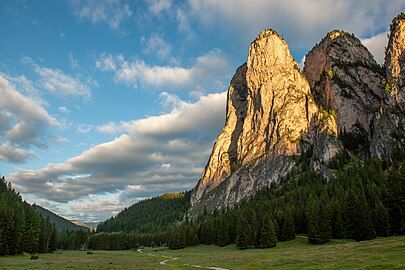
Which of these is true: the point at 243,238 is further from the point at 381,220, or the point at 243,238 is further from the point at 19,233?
the point at 19,233

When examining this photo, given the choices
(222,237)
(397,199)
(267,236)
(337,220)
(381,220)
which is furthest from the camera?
(222,237)

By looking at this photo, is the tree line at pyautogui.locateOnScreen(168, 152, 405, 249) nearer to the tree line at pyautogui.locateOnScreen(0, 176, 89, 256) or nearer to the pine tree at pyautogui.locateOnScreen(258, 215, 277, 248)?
the pine tree at pyautogui.locateOnScreen(258, 215, 277, 248)

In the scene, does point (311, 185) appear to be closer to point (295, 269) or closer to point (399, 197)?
point (399, 197)

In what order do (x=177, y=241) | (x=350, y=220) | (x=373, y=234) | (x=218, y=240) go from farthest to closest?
(x=177, y=241)
(x=218, y=240)
(x=350, y=220)
(x=373, y=234)

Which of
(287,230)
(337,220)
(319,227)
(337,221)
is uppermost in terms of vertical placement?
(337,220)

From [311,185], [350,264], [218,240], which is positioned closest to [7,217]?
[218,240]

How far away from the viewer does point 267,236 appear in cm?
11056

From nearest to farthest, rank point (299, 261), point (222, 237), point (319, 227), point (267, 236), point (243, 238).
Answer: point (299, 261)
point (319, 227)
point (267, 236)
point (243, 238)
point (222, 237)

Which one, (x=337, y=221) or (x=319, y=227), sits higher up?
(x=337, y=221)

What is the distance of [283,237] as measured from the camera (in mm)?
118625

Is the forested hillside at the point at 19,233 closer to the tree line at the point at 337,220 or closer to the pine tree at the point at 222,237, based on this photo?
the tree line at the point at 337,220

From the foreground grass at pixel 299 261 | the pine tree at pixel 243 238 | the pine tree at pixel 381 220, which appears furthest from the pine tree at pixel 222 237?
the pine tree at pixel 381 220

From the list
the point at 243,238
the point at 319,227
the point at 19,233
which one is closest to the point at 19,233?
the point at 19,233

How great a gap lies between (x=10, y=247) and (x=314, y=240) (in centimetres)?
8734
